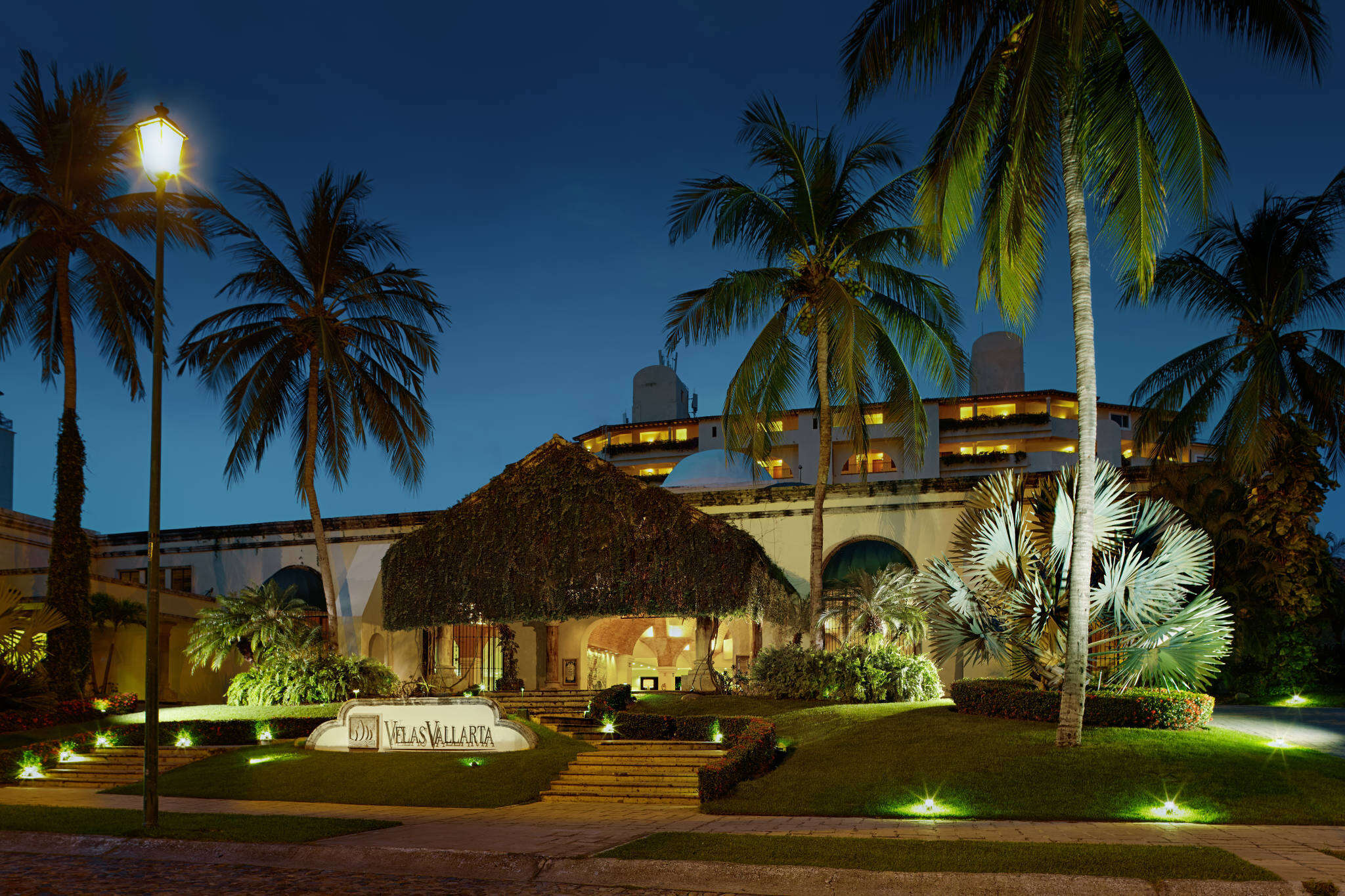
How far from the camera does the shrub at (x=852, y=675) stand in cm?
2058

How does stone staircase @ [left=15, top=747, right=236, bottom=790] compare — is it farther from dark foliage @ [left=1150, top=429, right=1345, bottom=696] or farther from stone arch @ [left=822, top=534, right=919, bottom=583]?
dark foliage @ [left=1150, top=429, right=1345, bottom=696]

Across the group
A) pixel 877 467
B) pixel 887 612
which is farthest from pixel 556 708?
pixel 877 467

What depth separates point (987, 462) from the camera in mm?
50000

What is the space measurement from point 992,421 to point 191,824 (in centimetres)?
4674

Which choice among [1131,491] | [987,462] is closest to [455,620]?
[1131,491]

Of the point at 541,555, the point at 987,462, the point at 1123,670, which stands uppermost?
the point at 987,462

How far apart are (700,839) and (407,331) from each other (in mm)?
19838

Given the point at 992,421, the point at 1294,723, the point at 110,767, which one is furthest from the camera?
the point at 992,421

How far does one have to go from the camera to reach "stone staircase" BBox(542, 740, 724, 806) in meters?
14.1

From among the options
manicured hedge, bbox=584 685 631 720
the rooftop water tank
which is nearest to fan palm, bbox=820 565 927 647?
manicured hedge, bbox=584 685 631 720

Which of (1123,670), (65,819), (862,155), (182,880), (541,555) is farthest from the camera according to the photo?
(541,555)

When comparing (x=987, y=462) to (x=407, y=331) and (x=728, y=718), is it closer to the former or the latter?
(x=407, y=331)

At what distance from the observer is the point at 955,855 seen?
349 inches

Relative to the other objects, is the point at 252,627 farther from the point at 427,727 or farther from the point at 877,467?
the point at 877,467
